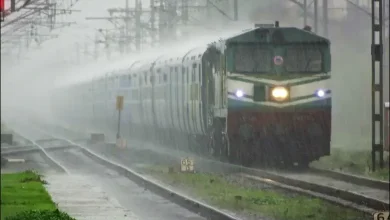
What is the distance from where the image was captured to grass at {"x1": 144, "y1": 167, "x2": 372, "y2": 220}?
54.3 ft

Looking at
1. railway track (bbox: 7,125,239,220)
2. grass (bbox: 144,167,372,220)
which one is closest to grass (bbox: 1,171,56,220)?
railway track (bbox: 7,125,239,220)

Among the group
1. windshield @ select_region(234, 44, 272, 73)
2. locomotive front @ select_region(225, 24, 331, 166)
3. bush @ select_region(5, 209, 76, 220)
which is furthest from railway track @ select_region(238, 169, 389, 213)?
bush @ select_region(5, 209, 76, 220)

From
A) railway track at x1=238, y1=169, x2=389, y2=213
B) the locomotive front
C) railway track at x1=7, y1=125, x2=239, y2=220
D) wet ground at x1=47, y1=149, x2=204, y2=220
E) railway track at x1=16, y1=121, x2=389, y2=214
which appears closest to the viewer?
railway track at x1=7, y1=125, x2=239, y2=220

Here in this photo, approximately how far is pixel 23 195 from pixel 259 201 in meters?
4.06

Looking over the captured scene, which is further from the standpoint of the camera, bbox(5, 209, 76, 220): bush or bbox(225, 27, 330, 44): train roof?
bbox(225, 27, 330, 44): train roof

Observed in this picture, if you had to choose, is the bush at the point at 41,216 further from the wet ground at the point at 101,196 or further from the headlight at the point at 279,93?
the headlight at the point at 279,93

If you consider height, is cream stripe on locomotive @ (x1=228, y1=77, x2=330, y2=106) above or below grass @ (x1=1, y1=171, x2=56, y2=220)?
above

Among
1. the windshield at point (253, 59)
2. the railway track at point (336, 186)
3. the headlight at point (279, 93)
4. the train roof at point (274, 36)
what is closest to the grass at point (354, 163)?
the railway track at point (336, 186)

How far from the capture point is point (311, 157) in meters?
25.4

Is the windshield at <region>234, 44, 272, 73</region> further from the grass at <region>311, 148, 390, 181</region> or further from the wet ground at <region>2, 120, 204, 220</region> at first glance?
the wet ground at <region>2, 120, 204, 220</region>

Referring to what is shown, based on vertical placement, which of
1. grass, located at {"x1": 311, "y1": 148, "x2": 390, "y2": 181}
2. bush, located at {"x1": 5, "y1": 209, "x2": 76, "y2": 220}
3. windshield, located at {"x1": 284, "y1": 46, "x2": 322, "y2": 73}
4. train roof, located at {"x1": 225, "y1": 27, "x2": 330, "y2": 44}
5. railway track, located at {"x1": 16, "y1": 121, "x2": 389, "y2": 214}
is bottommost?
grass, located at {"x1": 311, "y1": 148, "x2": 390, "y2": 181}

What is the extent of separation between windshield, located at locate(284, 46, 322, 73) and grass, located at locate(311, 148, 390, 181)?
2.68m

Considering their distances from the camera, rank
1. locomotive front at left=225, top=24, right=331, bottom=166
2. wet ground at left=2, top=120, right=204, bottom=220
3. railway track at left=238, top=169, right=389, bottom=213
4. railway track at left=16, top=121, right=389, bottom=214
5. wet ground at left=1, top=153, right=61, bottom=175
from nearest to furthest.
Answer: wet ground at left=2, top=120, right=204, bottom=220, railway track at left=238, top=169, right=389, bottom=213, railway track at left=16, top=121, right=389, bottom=214, locomotive front at left=225, top=24, right=331, bottom=166, wet ground at left=1, top=153, right=61, bottom=175

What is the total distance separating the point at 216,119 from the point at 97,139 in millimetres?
20867
